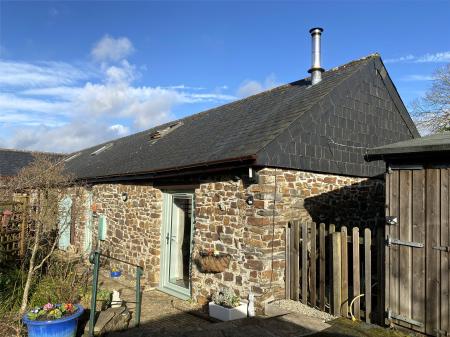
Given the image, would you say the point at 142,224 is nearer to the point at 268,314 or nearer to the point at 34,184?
the point at 34,184

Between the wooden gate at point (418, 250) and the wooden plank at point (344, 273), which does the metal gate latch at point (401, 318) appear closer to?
the wooden gate at point (418, 250)

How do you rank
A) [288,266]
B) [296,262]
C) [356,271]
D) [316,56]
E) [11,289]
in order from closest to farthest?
[356,271] < [296,262] < [288,266] < [11,289] < [316,56]

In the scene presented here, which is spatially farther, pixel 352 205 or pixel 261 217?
pixel 352 205

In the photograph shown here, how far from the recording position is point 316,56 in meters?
10.1

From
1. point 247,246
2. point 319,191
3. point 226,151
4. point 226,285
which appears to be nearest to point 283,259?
point 247,246

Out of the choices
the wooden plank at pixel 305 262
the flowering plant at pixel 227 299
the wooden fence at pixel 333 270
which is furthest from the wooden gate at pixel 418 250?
the flowering plant at pixel 227 299

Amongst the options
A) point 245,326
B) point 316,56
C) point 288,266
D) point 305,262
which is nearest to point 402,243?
point 305,262

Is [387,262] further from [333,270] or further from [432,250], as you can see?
[333,270]

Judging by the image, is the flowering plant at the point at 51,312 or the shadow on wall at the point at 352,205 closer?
the flowering plant at the point at 51,312

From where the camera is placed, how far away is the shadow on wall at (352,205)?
801cm

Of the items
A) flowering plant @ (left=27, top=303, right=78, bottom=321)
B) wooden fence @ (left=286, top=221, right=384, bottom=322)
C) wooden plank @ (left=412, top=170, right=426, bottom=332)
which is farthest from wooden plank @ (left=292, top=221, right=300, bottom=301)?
flowering plant @ (left=27, top=303, right=78, bottom=321)

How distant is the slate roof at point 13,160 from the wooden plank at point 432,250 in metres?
25.4

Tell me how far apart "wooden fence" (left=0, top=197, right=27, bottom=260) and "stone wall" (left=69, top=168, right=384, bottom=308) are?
9.47 feet

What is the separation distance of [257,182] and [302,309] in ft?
7.49
